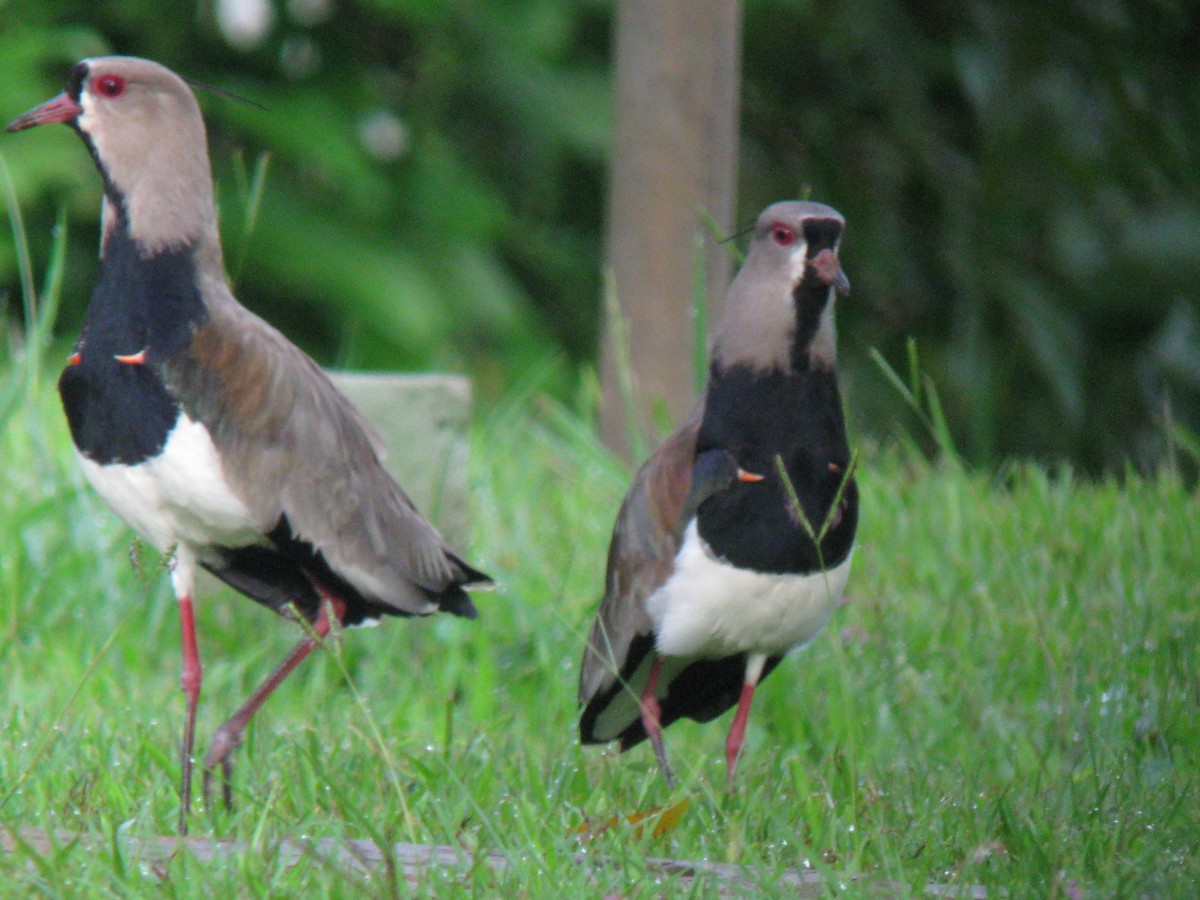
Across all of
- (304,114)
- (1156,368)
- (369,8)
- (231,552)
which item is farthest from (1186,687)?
(369,8)

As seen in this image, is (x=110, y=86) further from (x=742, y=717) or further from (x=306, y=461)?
(x=742, y=717)

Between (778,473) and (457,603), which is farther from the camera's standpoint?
(457,603)

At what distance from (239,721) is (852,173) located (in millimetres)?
4000

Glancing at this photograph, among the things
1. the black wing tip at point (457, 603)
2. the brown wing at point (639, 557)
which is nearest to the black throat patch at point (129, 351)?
the black wing tip at point (457, 603)

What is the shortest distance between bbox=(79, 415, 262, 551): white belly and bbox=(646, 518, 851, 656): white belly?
2.32 feet

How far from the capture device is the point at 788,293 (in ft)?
8.89

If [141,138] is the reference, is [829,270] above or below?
below

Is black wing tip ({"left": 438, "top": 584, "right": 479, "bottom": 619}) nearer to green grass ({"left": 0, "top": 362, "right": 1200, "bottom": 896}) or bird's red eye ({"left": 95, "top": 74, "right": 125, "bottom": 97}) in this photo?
green grass ({"left": 0, "top": 362, "right": 1200, "bottom": 896})

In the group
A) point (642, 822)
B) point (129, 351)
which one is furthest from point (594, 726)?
point (129, 351)

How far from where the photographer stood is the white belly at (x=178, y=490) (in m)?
2.61

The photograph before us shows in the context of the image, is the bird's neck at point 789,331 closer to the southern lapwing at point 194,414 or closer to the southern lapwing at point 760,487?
the southern lapwing at point 760,487

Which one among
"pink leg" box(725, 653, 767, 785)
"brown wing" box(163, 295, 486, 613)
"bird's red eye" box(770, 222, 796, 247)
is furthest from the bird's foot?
"bird's red eye" box(770, 222, 796, 247)

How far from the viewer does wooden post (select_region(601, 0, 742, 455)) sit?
458cm

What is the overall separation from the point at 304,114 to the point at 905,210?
231 centimetres
